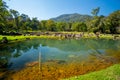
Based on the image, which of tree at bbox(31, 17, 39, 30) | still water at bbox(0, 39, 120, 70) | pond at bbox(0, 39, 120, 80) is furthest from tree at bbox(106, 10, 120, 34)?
pond at bbox(0, 39, 120, 80)

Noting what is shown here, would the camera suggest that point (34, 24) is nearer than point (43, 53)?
No

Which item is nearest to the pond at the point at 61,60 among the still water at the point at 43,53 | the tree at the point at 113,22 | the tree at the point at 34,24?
the still water at the point at 43,53

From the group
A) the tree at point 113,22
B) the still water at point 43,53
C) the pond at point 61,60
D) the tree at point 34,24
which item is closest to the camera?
the pond at point 61,60

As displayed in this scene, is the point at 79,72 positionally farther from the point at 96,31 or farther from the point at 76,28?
the point at 76,28

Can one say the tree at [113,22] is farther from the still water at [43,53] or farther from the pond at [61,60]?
the pond at [61,60]

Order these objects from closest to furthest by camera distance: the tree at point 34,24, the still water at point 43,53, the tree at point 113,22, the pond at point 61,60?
the pond at point 61,60
the still water at point 43,53
the tree at point 113,22
the tree at point 34,24

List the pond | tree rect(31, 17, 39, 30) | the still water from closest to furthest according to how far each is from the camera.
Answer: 1. the pond
2. the still water
3. tree rect(31, 17, 39, 30)

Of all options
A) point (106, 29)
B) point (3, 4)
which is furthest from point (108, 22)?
point (3, 4)

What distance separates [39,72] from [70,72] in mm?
4488

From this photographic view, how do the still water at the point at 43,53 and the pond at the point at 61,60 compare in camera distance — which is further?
the still water at the point at 43,53

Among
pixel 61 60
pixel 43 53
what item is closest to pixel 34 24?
pixel 43 53

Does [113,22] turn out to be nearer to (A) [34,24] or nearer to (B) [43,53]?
(A) [34,24]

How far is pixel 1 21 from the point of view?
158 feet

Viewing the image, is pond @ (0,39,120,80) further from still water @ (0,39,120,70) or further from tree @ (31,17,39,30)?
tree @ (31,17,39,30)
